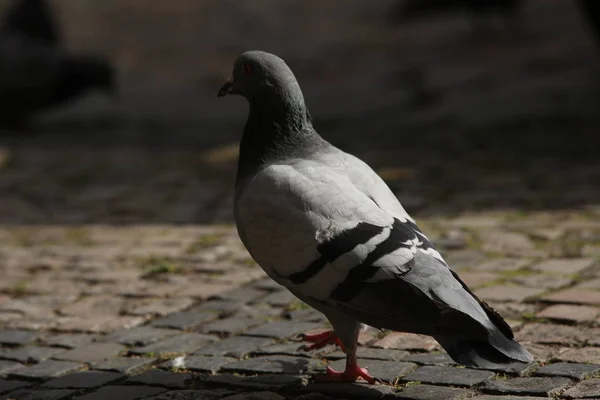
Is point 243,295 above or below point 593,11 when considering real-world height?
below

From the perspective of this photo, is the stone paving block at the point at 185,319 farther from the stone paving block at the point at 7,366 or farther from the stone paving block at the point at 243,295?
the stone paving block at the point at 7,366

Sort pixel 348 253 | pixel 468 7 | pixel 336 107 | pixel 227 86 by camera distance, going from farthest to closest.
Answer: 1. pixel 468 7
2. pixel 336 107
3. pixel 227 86
4. pixel 348 253

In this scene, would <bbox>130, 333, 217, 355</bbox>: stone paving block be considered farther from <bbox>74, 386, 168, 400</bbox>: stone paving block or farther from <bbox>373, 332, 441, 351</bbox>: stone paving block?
<bbox>373, 332, 441, 351</bbox>: stone paving block

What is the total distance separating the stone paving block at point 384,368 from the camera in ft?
12.5

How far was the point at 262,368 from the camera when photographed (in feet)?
13.2

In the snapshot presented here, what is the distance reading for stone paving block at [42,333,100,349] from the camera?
4602 millimetres

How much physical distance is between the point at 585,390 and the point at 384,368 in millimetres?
792

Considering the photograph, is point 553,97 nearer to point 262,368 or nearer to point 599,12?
point 599,12

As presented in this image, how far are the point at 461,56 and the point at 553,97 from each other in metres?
4.17

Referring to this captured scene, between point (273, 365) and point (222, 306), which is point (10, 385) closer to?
point (273, 365)

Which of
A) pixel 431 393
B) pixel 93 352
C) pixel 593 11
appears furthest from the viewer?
pixel 593 11

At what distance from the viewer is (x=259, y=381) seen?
3.86 metres

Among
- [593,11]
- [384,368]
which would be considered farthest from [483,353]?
[593,11]

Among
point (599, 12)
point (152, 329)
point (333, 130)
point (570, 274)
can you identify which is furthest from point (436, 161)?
point (152, 329)
